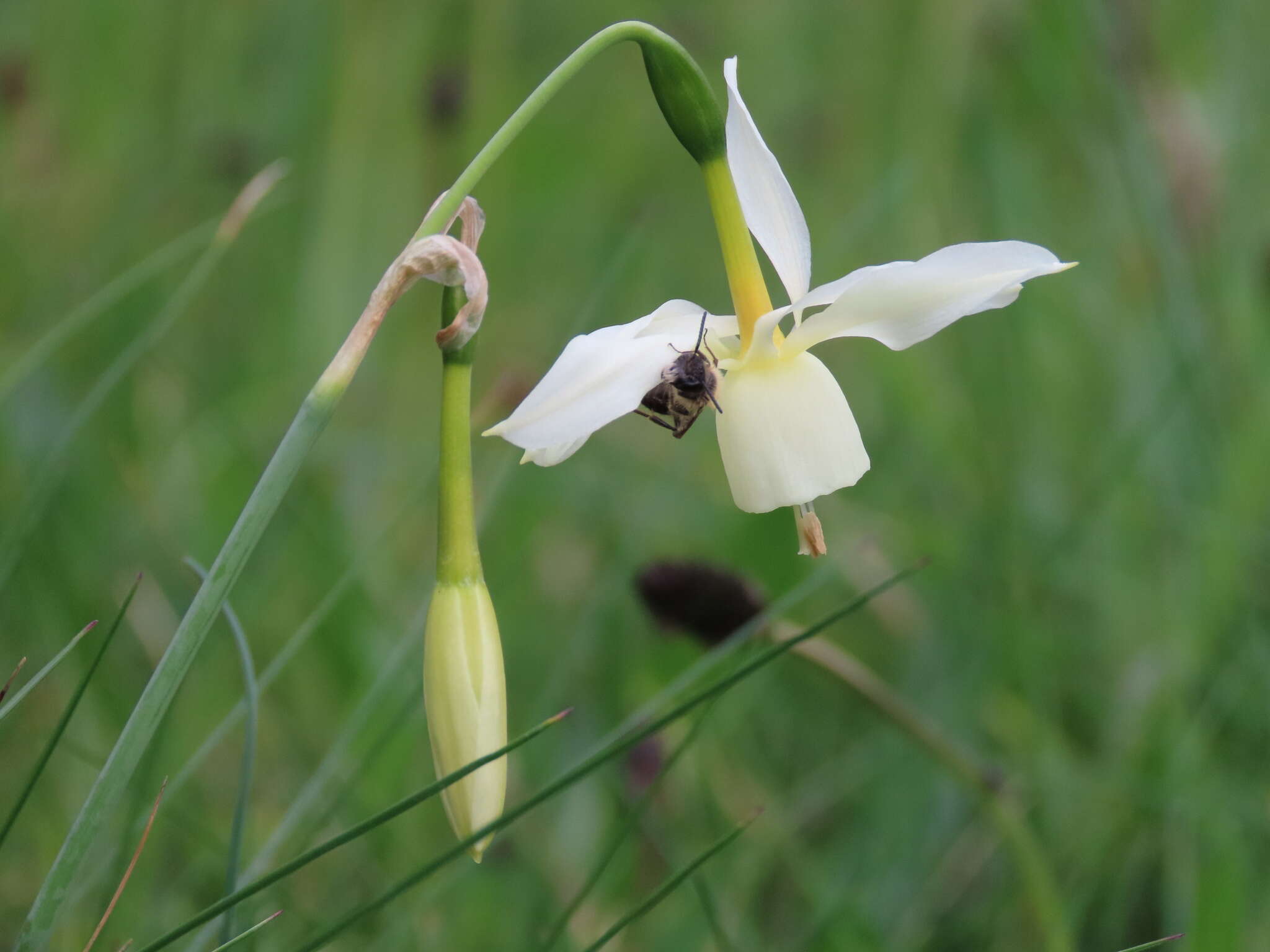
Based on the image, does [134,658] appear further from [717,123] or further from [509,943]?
[717,123]

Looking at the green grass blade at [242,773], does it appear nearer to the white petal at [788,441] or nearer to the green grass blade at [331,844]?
the green grass blade at [331,844]

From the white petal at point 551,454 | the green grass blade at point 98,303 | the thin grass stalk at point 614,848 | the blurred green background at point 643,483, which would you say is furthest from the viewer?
the blurred green background at point 643,483

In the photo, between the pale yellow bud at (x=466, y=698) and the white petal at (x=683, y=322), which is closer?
the pale yellow bud at (x=466, y=698)

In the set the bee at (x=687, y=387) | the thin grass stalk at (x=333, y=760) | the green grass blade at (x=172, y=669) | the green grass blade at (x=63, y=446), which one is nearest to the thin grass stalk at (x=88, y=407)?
the green grass blade at (x=63, y=446)

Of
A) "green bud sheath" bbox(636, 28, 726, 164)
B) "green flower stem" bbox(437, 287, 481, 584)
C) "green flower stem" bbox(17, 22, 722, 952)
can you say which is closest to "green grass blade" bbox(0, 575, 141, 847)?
"green flower stem" bbox(17, 22, 722, 952)

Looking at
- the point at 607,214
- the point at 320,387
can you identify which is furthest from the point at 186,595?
the point at 607,214

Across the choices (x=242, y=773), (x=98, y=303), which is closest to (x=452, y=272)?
(x=242, y=773)

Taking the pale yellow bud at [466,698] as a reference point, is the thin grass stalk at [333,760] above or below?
below
